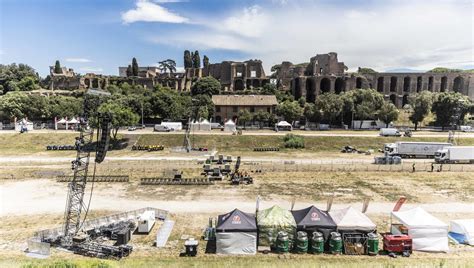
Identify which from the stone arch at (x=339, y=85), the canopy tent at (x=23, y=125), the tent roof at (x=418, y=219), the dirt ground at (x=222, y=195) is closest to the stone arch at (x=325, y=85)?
the stone arch at (x=339, y=85)

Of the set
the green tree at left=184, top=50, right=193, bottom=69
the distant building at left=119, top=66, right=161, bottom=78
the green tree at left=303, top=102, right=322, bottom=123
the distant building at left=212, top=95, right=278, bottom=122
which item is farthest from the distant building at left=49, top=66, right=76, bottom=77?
the green tree at left=303, top=102, right=322, bottom=123

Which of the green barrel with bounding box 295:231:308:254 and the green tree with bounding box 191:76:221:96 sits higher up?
the green tree with bounding box 191:76:221:96

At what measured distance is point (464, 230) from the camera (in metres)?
20.1

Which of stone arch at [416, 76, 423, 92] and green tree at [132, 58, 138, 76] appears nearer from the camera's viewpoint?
stone arch at [416, 76, 423, 92]

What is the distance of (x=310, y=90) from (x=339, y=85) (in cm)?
897

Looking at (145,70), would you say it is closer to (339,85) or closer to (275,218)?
(339,85)

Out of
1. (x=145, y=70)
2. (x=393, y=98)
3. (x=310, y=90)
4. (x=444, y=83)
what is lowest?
(x=393, y=98)

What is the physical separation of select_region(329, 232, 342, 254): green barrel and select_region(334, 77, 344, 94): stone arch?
83.8 metres

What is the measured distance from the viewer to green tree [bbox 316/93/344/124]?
236 ft

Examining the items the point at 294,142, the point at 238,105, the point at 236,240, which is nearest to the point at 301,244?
the point at 236,240

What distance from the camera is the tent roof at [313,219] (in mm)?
18844

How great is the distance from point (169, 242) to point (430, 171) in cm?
3444

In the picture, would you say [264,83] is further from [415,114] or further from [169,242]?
[169,242]

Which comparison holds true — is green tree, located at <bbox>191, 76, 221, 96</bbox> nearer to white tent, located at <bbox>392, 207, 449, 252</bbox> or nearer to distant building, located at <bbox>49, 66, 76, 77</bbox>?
distant building, located at <bbox>49, 66, 76, 77</bbox>
